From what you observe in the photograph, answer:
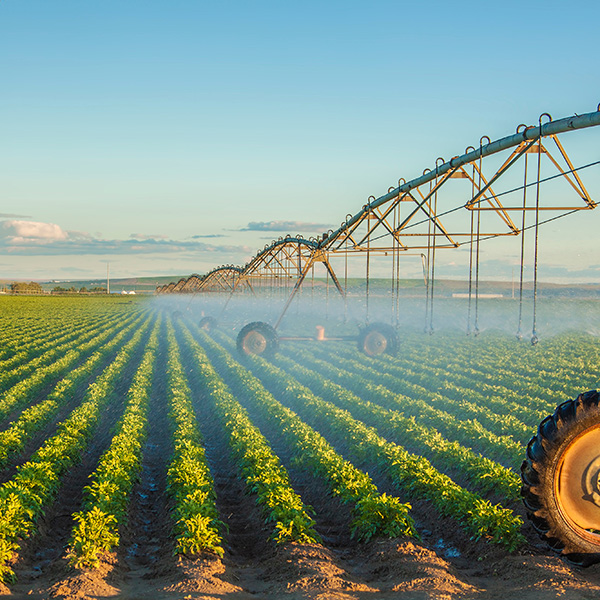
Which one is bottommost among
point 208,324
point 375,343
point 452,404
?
point 452,404

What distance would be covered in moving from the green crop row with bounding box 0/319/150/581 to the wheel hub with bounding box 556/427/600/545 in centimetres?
585

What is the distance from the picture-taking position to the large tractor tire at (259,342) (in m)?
24.1

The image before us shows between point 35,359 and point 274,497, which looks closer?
point 274,497

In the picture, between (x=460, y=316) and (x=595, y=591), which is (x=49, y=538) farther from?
(x=460, y=316)

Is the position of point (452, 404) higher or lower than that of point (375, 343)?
lower

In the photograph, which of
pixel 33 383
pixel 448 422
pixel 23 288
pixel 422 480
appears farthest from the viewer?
pixel 23 288

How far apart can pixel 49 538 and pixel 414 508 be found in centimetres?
505

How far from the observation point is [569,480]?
20.4 feet

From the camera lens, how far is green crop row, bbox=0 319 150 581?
23.5ft

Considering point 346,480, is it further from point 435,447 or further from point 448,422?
point 448,422

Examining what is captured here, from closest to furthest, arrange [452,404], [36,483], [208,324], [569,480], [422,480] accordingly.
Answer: [569,480] → [36,483] → [422,480] → [452,404] → [208,324]

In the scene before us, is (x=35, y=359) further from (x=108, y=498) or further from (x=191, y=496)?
(x=191, y=496)

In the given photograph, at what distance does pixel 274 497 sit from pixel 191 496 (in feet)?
3.63

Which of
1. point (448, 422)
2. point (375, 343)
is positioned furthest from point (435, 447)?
point (375, 343)
